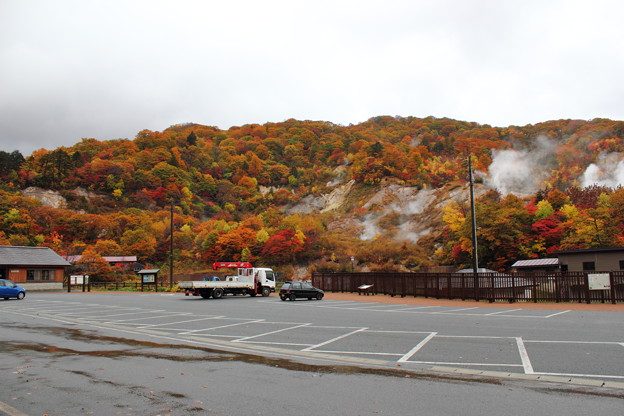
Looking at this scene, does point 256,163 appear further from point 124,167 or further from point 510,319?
point 510,319

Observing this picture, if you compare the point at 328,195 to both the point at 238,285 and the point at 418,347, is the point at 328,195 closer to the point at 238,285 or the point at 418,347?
the point at 238,285

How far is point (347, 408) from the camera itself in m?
6.05

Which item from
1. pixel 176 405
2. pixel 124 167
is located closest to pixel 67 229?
pixel 124 167

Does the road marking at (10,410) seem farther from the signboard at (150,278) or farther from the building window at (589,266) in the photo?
the signboard at (150,278)

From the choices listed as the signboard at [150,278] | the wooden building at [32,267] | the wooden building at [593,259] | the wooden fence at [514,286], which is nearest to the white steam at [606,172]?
the wooden building at [593,259]

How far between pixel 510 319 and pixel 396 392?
11.6 m

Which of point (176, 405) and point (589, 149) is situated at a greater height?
point (589, 149)

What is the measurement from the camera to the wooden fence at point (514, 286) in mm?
23703

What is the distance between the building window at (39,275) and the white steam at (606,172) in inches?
2851

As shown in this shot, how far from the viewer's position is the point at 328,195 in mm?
103938

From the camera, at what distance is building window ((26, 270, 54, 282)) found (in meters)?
47.8

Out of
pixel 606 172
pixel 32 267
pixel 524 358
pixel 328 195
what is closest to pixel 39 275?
pixel 32 267

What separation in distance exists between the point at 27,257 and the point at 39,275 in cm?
215

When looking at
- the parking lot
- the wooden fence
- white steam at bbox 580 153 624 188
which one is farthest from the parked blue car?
white steam at bbox 580 153 624 188
